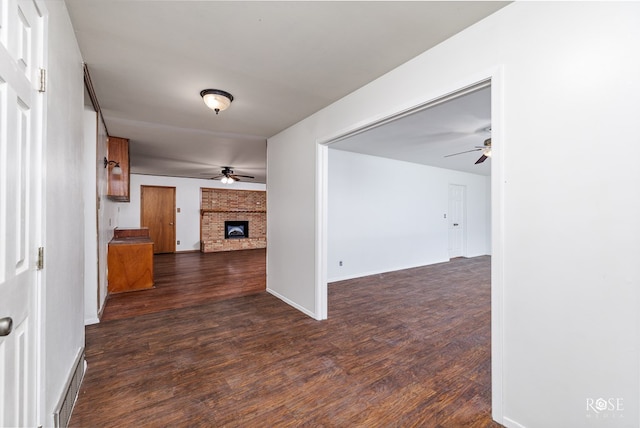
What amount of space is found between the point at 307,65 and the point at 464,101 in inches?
65.4

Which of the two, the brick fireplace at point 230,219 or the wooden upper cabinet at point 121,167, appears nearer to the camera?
the wooden upper cabinet at point 121,167

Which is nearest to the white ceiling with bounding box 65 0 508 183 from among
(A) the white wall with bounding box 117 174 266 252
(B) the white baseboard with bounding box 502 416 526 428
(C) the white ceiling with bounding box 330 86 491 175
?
(C) the white ceiling with bounding box 330 86 491 175

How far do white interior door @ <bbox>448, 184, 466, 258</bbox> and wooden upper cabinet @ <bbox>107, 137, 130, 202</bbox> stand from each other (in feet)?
22.6

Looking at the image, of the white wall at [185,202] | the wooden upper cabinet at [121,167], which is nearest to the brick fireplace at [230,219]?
the white wall at [185,202]

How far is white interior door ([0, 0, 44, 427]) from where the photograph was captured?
0.95 m

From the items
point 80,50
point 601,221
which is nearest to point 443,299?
point 601,221

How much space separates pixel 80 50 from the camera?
6.50ft

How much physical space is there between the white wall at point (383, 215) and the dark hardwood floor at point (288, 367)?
1.57 m

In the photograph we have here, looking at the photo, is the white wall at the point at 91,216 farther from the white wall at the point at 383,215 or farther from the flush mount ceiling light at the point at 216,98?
the white wall at the point at 383,215

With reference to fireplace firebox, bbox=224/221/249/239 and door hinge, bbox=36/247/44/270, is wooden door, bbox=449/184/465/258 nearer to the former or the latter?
fireplace firebox, bbox=224/221/249/239

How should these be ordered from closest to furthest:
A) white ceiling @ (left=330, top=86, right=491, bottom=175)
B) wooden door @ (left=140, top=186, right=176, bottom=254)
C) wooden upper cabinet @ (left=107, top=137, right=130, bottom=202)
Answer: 1. white ceiling @ (left=330, top=86, right=491, bottom=175)
2. wooden upper cabinet @ (left=107, top=137, right=130, bottom=202)
3. wooden door @ (left=140, top=186, right=176, bottom=254)

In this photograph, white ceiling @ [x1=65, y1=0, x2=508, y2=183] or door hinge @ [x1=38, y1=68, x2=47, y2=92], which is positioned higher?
white ceiling @ [x1=65, y1=0, x2=508, y2=183]

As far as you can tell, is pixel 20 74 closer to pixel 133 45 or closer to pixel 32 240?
pixel 32 240

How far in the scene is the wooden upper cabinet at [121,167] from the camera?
13.0ft
